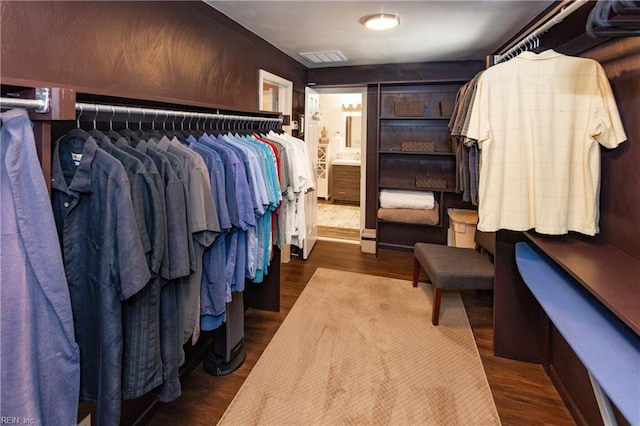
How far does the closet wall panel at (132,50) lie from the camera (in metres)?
1.24

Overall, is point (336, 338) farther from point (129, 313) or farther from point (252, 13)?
point (252, 13)

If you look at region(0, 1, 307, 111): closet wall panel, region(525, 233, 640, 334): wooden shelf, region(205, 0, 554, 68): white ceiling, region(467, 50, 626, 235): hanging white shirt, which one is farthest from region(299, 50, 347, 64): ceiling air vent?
region(525, 233, 640, 334): wooden shelf

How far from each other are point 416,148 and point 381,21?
189 centimetres

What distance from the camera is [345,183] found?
730 cm

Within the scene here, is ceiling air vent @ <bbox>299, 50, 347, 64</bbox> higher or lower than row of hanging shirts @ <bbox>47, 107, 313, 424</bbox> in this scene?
higher

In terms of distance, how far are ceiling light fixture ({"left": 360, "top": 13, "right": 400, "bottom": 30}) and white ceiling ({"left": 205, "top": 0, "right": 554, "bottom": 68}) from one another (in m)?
0.05

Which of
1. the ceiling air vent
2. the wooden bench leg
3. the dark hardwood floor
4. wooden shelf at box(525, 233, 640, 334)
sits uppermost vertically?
the ceiling air vent

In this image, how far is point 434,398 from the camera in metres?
1.93

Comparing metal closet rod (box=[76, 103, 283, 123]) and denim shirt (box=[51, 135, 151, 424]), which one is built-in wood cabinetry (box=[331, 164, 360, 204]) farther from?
denim shirt (box=[51, 135, 151, 424])

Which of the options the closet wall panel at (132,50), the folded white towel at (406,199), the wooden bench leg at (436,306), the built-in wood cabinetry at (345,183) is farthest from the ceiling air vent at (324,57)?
the built-in wood cabinetry at (345,183)

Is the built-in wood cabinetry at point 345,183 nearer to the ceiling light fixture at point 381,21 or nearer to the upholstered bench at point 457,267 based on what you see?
the upholstered bench at point 457,267

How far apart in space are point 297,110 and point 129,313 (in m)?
3.31

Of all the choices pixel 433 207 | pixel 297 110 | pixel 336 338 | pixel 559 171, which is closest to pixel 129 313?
pixel 336 338

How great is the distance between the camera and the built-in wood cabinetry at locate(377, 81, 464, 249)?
4137mm
